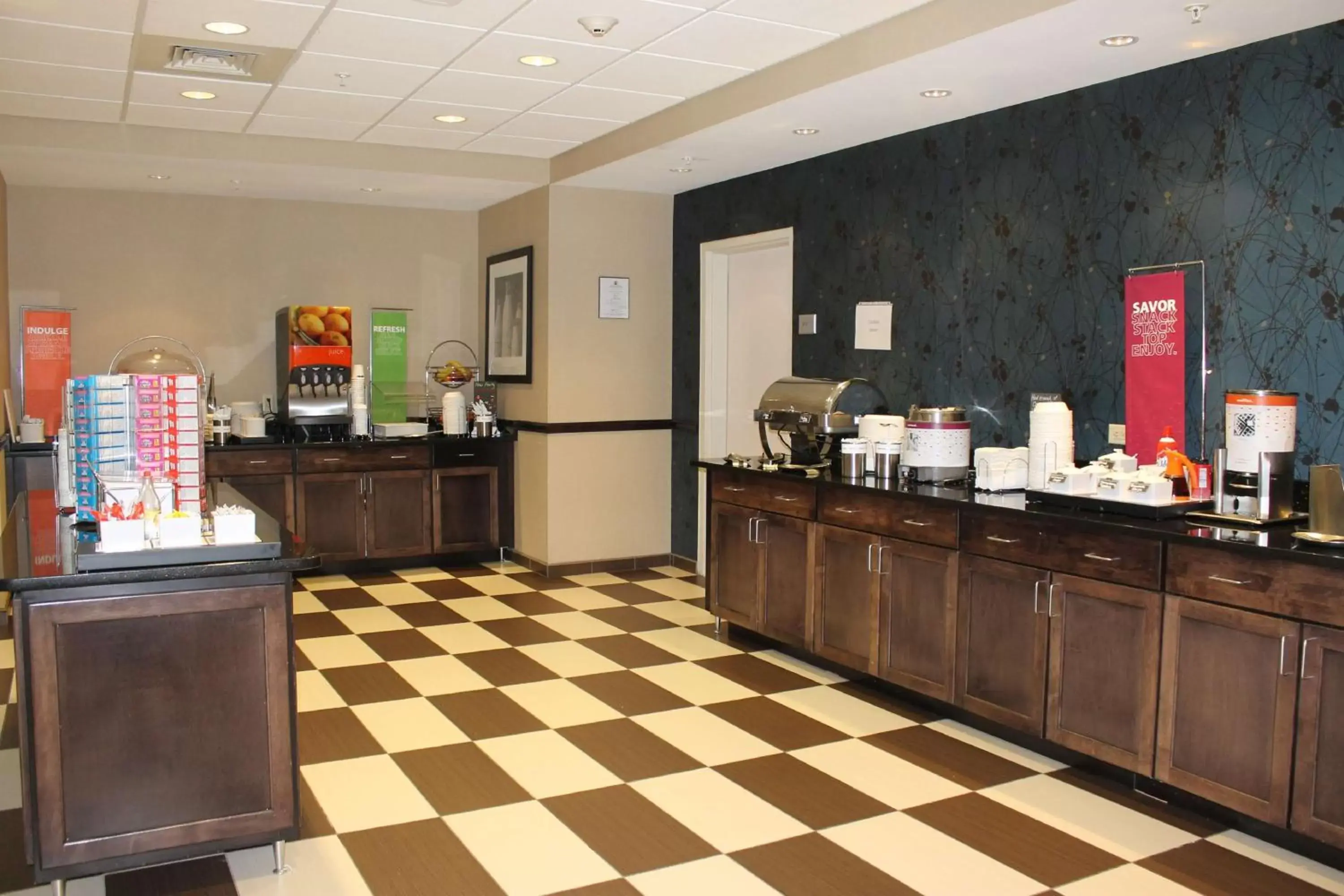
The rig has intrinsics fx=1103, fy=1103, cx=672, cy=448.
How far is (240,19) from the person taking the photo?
4.07 m

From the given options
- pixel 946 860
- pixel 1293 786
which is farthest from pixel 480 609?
pixel 1293 786

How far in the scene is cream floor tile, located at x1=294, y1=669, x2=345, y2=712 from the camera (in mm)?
4422

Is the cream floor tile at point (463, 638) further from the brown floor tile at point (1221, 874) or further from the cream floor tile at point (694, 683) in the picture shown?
the brown floor tile at point (1221, 874)

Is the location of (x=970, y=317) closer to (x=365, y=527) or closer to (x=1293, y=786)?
(x=1293, y=786)

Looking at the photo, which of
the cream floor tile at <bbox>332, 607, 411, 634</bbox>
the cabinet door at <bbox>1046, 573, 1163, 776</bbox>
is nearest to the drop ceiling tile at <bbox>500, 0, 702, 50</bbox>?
the cabinet door at <bbox>1046, 573, 1163, 776</bbox>

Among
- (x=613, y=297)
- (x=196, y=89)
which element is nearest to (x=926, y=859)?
(x=196, y=89)

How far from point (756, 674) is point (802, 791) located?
133 centimetres

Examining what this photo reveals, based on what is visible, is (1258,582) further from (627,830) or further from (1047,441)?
(627,830)

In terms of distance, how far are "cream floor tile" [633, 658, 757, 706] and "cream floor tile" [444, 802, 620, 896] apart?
49.1 inches

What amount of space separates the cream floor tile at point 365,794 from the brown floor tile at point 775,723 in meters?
1.28

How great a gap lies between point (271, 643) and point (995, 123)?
3572 millimetres

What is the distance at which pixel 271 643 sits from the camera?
118 inches

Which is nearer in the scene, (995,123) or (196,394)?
(196,394)

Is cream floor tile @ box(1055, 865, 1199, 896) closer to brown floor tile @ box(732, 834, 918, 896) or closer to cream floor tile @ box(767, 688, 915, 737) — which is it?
brown floor tile @ box(732, 834, 918, 896)
